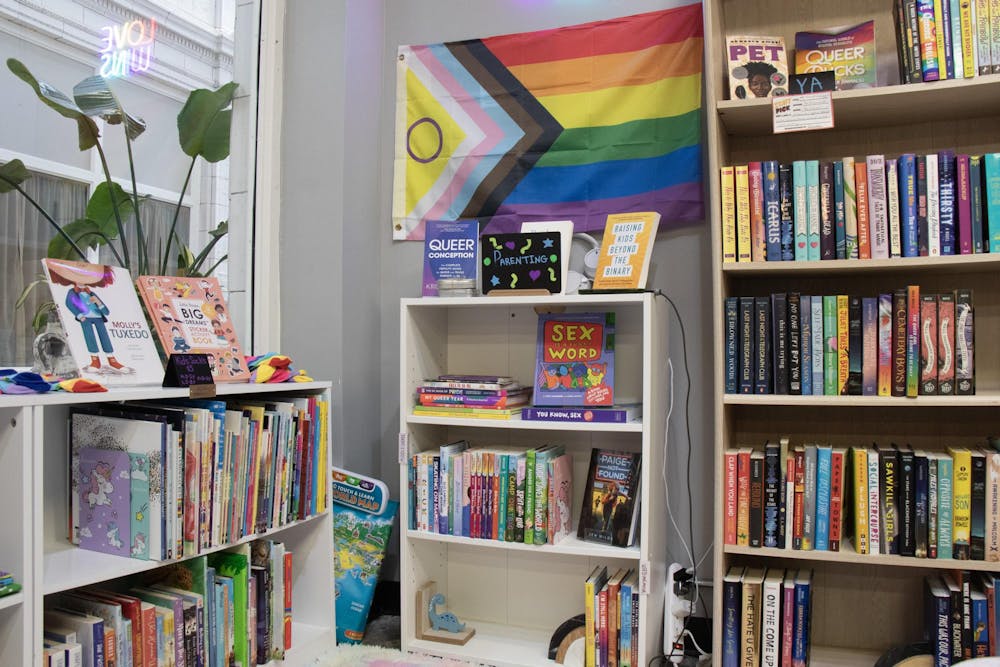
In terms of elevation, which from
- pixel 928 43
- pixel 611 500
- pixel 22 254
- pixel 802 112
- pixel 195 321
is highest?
pixel 928 43

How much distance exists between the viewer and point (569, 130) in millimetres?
2533

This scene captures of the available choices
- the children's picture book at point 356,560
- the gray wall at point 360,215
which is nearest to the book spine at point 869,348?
the gray wall at point 360,215

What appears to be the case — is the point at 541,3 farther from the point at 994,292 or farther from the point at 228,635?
the point at 228,635

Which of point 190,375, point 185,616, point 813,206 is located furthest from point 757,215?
point 185,616

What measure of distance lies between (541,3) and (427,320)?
44.4 inches

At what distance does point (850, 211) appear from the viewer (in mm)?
1976

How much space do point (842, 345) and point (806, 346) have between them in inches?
3.3

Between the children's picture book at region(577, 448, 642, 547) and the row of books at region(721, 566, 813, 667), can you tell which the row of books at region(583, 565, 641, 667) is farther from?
the row of books at region(721, 566, 813, 667)

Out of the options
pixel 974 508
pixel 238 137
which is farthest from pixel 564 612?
pixel 238 137

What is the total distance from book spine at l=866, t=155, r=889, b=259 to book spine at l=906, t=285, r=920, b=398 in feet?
0.39

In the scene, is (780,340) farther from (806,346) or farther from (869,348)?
(869,348)

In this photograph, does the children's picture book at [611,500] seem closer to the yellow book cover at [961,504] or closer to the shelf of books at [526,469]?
the shelf of books at [526,469]

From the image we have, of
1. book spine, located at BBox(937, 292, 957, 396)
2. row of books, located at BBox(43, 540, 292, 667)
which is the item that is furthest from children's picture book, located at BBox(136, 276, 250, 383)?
book spine, located at BBox(937, 292, 957, 396)

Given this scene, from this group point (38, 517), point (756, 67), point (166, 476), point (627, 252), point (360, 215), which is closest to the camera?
point (38, 517)
